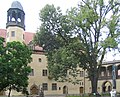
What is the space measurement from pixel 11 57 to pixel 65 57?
292 inches

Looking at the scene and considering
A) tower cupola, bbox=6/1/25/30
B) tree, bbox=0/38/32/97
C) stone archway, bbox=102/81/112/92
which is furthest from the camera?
stone archway, bbox=102/81/112/92

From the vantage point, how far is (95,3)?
122 ft

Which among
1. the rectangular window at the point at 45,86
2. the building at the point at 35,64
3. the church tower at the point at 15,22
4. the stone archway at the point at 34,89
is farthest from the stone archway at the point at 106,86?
the church tower at the point at 15,22

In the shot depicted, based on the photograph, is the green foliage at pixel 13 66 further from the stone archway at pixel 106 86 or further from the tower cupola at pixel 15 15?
the stone archway at pixel 106 86

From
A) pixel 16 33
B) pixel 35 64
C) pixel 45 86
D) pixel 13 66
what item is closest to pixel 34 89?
pixel 45 86

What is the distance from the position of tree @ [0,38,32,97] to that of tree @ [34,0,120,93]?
18.4ft

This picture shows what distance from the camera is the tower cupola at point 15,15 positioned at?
52.1m

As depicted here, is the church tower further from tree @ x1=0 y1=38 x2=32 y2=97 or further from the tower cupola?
tree @ x1=0 y1=38 x2=32 y2=97

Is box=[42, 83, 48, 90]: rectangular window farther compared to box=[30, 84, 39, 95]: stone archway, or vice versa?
box=[42, 83, 48, 90]: rectangular window

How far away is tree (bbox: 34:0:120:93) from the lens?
119 ft

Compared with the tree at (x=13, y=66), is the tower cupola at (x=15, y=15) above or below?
above

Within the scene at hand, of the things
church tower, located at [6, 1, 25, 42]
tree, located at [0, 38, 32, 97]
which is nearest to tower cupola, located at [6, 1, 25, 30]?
church tower, located at [6, 1, 25, 42]

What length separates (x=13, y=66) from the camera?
106 ft

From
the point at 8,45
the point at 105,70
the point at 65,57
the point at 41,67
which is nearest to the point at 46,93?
the point at 41,67
